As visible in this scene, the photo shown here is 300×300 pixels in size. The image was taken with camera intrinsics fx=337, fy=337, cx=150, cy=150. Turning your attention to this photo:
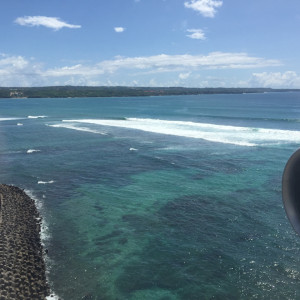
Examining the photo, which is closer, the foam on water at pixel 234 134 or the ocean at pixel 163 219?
the ocean at pixel 163 219

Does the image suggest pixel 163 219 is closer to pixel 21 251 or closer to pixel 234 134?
pixel 21 251

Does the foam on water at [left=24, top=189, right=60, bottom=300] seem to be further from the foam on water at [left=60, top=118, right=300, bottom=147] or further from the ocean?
the foam on water at [left=60, top=118, right=300, bottom=147]

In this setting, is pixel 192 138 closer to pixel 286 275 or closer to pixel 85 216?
pixel 85 216

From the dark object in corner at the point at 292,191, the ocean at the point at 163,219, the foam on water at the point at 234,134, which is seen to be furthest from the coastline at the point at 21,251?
the foam on water at the point at 234,134

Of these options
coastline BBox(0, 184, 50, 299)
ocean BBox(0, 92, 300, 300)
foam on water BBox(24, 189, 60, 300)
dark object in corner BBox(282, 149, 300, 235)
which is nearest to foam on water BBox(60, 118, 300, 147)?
ocean BBox(0, 92, 300, 300)

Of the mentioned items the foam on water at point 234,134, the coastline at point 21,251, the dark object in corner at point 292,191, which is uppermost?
the dark object in corner at point 292,191

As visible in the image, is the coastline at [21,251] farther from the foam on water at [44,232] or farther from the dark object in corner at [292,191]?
the dark object in corner at [292,191]
